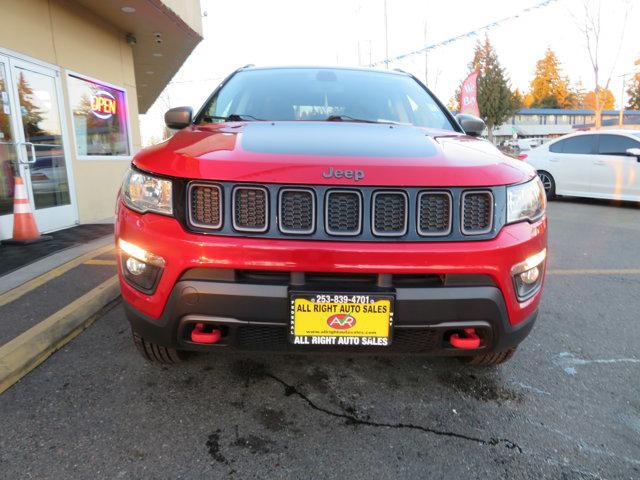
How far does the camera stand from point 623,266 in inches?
182

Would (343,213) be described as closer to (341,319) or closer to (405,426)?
(341,319)

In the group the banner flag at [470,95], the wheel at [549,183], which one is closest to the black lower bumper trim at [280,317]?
the wheel at [549,183]

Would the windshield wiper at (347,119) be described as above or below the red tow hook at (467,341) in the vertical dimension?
above

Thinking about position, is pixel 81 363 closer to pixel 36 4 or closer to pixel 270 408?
pixel 270 408

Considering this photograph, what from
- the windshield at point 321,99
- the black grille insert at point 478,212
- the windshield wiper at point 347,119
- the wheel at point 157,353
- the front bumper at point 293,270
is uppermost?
the windshield at point 321,99

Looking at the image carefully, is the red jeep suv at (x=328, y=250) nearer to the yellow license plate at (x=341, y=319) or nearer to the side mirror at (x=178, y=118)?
the yellow license plate at (x=341, y=319)

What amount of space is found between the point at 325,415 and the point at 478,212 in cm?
111

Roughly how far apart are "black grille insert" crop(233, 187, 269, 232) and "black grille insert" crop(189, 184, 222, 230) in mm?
70

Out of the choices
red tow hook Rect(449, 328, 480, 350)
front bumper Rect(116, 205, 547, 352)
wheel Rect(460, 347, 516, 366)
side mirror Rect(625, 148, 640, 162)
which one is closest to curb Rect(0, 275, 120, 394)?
front bumper Rect(116, 205, 547, 352)

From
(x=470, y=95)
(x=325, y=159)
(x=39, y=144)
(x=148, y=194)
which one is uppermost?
(x=470, y=95)

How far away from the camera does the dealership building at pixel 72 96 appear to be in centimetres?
561

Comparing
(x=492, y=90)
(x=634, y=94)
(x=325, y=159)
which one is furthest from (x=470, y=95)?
(x=634, y=94)

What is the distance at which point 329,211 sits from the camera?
5.87 feet

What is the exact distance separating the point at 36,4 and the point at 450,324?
6994 millimetres
